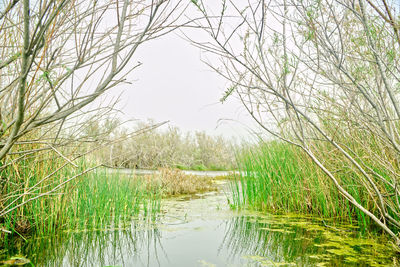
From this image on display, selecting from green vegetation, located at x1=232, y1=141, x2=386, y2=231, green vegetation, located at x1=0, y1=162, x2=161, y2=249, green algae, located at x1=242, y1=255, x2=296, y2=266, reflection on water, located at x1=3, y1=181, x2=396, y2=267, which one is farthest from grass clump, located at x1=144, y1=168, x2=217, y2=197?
green algae, located at x1=242, y1=255, x2=296, y2=266

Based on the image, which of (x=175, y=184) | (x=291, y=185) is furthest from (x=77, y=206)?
(x=175, y=184)

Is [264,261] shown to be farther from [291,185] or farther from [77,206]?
[77,206]

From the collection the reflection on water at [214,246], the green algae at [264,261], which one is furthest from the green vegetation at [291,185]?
the green algae at [264,261]

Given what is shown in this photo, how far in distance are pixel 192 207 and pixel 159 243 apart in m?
1.86

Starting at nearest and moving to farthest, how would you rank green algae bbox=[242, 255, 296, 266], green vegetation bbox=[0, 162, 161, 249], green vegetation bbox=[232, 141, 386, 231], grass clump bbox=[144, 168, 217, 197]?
green algae bbox=[242, 255, 296, 266]
green vegetation bbox=[0, 162, 161, 249]
green vegetation bbox=[232, 141, 386, 231]
grass clump bbox=[144, 168, 217, 197]

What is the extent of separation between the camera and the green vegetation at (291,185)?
12.0 feet

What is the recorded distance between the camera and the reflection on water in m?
2.41

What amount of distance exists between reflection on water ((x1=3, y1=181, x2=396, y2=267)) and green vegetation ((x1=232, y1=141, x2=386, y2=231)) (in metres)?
0.39

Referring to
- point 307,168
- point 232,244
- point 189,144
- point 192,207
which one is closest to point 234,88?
point 232,244

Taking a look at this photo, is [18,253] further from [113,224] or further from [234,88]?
[234,88]

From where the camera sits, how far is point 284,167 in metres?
4.40

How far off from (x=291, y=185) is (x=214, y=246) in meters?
1.73

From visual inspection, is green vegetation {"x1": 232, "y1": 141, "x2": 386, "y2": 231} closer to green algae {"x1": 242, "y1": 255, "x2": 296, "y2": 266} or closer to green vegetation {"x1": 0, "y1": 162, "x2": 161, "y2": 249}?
green algae {"x1": 242, "y1": 255, "x2": 296, "y2": 266}

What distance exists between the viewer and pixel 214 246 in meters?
2.88
